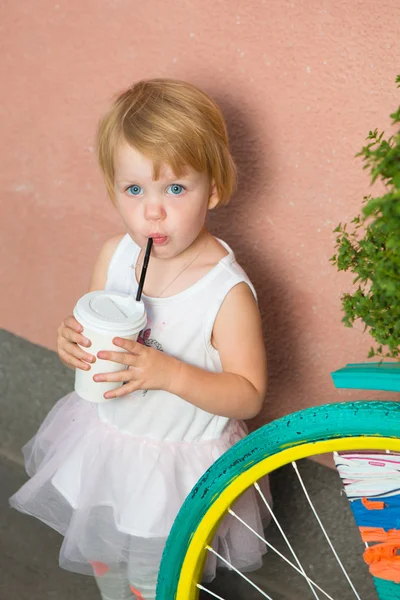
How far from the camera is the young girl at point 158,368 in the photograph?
118 cm

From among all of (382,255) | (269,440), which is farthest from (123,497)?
(382,255)

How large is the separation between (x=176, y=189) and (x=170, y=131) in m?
0.09

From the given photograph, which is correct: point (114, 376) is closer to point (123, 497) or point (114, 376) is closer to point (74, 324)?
point (74, 324)

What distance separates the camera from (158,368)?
1.17m

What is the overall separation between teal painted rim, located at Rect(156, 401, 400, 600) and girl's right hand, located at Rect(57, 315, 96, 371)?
0.82 ft

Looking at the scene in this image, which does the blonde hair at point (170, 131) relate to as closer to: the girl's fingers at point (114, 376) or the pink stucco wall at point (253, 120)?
the pink stucco wall at point (253, 120)

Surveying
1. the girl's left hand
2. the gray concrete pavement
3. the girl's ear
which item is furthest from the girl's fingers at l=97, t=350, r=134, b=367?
the gray concrete pavement

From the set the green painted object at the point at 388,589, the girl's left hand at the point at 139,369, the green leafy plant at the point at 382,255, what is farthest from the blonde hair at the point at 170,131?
the green painted object at the point at 388,589

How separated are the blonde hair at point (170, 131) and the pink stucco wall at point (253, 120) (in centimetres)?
17

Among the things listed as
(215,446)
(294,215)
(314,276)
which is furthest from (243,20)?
(215,446)

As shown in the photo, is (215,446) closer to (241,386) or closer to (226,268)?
(241,386)

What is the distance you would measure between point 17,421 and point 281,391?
2.66ft

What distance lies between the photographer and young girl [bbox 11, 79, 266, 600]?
3.88 feet

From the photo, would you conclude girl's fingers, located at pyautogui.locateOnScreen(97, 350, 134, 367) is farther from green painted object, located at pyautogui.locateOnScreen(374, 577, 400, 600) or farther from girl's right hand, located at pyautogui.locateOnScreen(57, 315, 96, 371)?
green painted object, located at pyautogui.locateOnScreen(374, 577, 400, 600)
